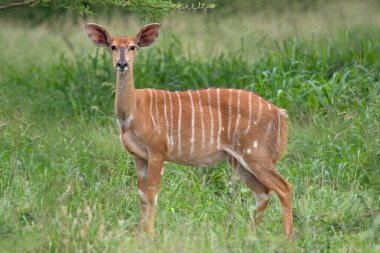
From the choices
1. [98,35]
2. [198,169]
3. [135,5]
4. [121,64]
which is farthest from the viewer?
[198,169]

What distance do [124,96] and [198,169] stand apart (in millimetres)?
1176

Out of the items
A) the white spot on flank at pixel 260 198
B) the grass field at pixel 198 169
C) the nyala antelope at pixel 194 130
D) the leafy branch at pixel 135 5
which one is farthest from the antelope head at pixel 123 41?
the white spot on flank at pixel 260 198

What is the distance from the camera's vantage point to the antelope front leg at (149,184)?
18.7 ft

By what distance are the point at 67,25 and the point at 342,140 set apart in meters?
5.15

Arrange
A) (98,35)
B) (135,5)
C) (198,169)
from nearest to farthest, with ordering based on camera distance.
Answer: (135,5) → (98,35) → (198,169)

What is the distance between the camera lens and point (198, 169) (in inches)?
268

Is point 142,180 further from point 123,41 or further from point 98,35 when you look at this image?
point 98,35

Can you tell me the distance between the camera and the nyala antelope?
580 cm

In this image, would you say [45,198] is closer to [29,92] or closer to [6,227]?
[6,227]

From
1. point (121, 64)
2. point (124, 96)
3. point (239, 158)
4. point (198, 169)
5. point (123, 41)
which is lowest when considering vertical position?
point (198, 169)

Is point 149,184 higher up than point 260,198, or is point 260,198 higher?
point 149,184

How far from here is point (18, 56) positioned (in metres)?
10.2

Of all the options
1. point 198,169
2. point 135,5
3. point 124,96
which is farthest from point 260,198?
point 135,5

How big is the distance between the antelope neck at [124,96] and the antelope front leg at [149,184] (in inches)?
13.4
